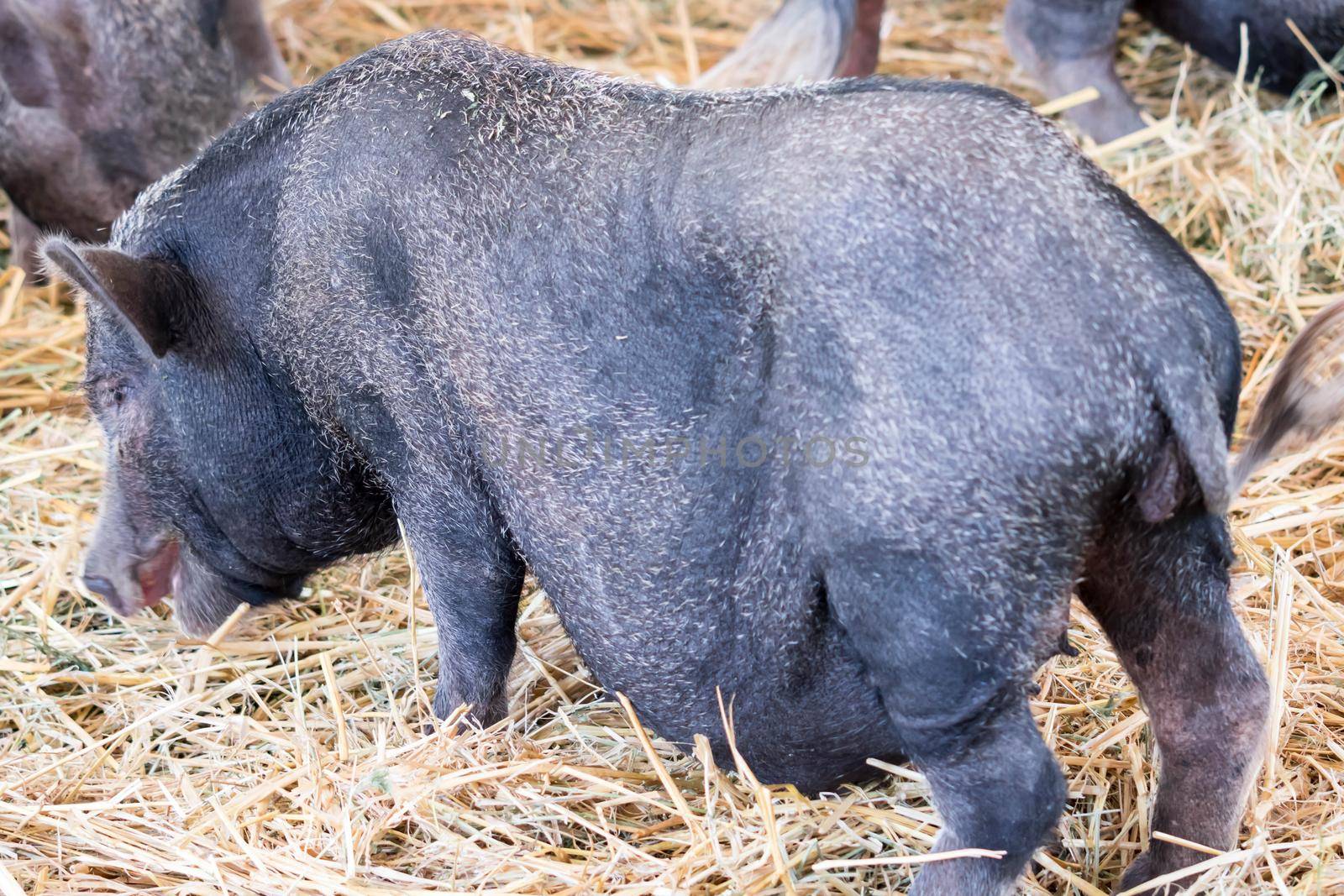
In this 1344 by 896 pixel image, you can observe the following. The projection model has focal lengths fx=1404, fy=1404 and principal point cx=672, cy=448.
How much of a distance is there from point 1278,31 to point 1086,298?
304 centimetres

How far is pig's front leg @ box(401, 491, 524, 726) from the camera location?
2350mm

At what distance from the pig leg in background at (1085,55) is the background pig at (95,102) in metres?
2.63

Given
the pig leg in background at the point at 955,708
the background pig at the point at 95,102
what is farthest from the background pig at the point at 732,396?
the background pig at the point at 95,102

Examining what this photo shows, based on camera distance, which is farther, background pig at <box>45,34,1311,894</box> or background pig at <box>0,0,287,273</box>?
background pig at <box>0,0,287,273</box>

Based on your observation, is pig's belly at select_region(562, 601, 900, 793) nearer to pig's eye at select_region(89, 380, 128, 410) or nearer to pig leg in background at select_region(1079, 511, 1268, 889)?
pig leg in background at select_region(1079, 511, 1268, 889)

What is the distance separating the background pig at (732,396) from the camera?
5.99 ft

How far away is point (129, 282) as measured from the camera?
2.35 meters

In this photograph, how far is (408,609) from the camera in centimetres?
306

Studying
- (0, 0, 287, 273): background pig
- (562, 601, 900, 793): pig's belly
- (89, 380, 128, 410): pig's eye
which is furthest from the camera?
(0, 0, 287, 273): background pig

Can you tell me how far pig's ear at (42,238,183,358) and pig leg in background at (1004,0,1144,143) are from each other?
3.06 m

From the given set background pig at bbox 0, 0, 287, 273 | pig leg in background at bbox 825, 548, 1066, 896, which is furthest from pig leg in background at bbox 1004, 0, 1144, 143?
pig leg in background at bbox 825, 548, 1066, 896

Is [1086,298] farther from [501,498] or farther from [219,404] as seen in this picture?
[219,404]

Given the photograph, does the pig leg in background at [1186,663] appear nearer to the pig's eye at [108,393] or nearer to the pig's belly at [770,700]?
the pig's belly at [770,700]

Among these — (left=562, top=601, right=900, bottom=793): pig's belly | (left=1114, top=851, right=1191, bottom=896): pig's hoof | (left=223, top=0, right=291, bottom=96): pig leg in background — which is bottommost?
(left=1114, top=851, right=1191, bottom=896): pig's hoof
